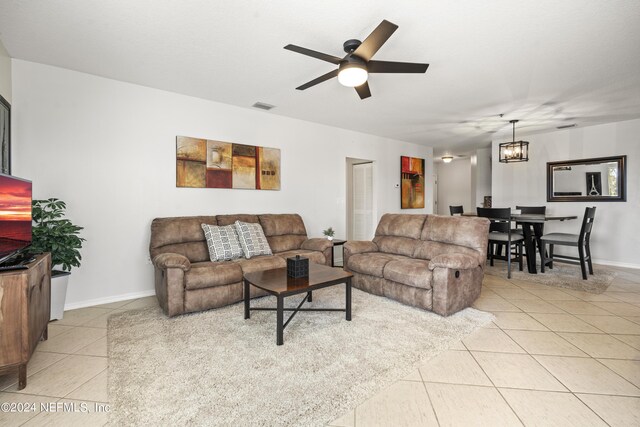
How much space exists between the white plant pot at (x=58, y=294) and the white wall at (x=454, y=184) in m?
9.57

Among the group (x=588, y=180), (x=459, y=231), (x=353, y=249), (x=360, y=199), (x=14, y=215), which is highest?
(x=588, y=180)

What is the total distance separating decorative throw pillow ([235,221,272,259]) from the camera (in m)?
3.62

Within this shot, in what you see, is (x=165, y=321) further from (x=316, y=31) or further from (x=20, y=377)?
(x=316, y=31)

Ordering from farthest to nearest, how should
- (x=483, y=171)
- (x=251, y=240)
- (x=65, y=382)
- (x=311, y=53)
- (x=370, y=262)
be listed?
(x=483, y=171), (x=251, y=240), (x=370, y=262), (x=311, y=53), (x=65, y=382)

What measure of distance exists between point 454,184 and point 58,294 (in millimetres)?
10142

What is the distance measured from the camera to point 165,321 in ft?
9.07

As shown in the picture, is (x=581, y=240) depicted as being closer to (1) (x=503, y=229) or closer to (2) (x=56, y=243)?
(1) (x=503, y=229)

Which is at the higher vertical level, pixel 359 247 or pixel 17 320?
pixel 359 247

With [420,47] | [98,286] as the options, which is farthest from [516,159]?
[98,286]

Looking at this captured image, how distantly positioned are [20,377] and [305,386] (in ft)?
5.54

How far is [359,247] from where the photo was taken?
3.94 metres

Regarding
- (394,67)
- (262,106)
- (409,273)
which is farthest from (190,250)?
(394,67)

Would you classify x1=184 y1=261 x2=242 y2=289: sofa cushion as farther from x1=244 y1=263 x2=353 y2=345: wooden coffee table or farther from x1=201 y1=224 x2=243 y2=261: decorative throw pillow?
x1=244 y1=263 x2=353 y2=345: wooden coffee table

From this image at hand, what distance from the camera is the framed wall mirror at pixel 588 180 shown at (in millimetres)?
5090
